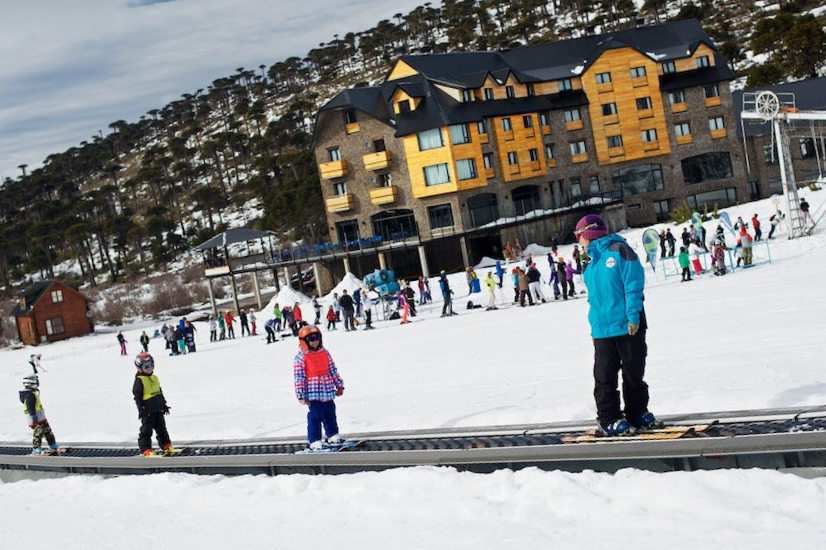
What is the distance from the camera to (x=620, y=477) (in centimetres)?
740

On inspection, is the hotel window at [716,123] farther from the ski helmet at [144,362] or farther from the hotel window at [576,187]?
the ski helmet at [144,362]

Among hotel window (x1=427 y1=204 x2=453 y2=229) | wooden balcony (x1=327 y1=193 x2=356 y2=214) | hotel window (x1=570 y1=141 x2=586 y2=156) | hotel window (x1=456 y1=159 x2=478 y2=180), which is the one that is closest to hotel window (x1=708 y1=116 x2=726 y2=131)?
hotel window (x1=570 y1=141 x2=586 y2=156)

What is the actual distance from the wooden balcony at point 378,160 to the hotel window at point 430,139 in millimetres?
2518

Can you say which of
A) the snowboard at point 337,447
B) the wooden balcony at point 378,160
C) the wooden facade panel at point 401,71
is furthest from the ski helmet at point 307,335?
the wooden facade panel at point 401,71

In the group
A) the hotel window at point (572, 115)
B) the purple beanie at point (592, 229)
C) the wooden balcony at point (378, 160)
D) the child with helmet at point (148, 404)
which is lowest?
the child with helmet at point (148, 404)

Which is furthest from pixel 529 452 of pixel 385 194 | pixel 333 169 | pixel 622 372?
pixel 333 169

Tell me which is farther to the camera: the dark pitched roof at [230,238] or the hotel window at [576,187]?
the hotel window at [576,187]

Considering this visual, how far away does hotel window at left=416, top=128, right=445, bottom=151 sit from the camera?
5316cm

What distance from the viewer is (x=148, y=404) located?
12.3 meters

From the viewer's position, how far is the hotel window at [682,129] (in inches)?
2221

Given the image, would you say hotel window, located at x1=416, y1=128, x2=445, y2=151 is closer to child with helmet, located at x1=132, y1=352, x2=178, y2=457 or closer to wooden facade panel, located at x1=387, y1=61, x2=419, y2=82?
wooden facade panel, located at x1=387, y1=61, x2=419, y2=82

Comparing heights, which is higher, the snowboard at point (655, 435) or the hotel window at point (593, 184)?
the hotel window at point (593, 184)

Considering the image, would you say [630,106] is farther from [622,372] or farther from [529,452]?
[529,452]

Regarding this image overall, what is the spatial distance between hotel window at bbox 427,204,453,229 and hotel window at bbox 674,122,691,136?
14987mm
